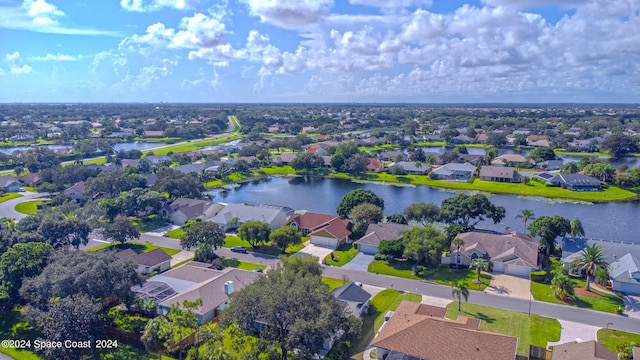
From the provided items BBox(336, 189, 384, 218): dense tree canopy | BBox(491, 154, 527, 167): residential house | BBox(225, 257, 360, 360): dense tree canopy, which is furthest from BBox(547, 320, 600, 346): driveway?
BBox(491, 154, 527, 167): residential house

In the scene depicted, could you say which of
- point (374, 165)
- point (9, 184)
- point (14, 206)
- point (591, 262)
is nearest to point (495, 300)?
point (591, 262)

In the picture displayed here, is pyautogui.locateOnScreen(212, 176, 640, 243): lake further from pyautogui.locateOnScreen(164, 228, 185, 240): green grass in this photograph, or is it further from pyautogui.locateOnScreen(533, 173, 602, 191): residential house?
pyautogui.locateOnScreen(164, 228, 185, 240): green grass

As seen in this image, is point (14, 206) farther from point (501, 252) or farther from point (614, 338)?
point (614, 338)

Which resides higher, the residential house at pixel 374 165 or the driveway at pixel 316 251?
the residential house at pixel 374 165

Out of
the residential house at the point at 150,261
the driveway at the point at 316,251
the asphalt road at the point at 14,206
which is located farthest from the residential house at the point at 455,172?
the asphalt road at the point at 14,206

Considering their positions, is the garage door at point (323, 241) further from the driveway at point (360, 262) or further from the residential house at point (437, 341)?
the residential house at point (437, 341)

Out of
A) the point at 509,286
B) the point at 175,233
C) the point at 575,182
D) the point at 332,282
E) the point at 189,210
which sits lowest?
the point at 175,233
